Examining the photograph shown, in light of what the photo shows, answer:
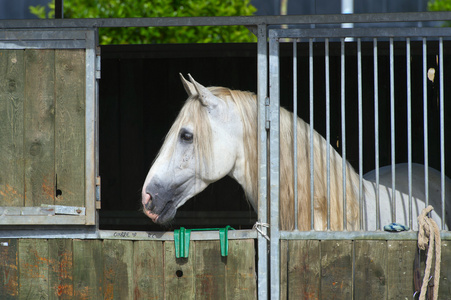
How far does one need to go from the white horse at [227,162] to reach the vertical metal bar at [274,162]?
0.15 m

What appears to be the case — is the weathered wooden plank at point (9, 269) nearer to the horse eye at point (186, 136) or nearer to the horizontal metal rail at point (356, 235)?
the horse eye at point (186, 136)

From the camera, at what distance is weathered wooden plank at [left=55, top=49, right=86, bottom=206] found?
281 cm

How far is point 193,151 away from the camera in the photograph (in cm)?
292

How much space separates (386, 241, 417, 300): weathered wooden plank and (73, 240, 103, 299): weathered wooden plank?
148cm

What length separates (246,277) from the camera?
9.26 feet

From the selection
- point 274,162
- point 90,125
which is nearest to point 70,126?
point 90,125

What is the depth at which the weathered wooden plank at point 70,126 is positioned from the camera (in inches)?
111

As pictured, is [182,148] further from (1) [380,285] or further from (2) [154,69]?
(2) [154,69]

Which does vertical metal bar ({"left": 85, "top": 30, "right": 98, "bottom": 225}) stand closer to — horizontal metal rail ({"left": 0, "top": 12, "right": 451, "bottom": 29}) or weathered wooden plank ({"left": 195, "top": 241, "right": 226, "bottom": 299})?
horizontal metal rail ({"left": 0, "top": 12, "right": 451, "bottom": 29})

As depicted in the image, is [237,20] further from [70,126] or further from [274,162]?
[70,126]

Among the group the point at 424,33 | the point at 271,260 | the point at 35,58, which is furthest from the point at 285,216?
the point at 35,58

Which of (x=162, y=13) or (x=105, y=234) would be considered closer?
(x=105, y=234)

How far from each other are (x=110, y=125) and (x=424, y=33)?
11.8ft

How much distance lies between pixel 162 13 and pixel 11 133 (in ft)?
18.1
